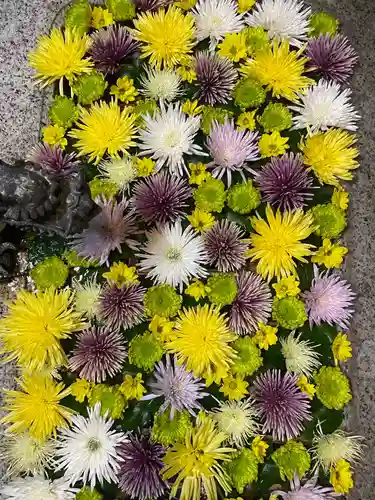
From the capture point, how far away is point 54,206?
84cm

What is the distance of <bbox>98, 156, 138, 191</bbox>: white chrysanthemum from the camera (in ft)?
3.52

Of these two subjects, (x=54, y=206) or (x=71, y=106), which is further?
(x=71, y=106)

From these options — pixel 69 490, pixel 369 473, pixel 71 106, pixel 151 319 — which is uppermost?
pixel 71 106

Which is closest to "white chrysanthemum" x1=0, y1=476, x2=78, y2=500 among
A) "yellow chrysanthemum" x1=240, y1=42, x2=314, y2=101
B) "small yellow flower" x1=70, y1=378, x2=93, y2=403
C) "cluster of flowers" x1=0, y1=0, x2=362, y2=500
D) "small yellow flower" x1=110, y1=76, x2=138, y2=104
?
"cluster of flowers" x1=0, y1=0, x2=362, y2=500

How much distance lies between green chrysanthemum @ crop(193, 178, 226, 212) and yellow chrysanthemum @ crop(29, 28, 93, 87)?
320 millimetres

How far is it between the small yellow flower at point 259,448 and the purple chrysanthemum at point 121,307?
10.8 inches

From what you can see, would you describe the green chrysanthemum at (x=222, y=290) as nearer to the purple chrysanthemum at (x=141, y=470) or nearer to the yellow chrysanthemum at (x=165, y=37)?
the purple chrysanthemum at (x=141, y=470)

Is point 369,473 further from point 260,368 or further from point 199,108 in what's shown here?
point 199,108

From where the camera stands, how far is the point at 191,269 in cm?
102

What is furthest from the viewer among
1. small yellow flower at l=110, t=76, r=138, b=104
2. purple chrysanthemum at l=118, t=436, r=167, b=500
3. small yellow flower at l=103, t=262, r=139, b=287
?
small yellow flower at l=110, t=76, r=138, b=104

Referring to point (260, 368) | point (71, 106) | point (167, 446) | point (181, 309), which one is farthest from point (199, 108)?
point (167, 446)

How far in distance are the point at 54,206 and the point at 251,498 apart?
0.55m

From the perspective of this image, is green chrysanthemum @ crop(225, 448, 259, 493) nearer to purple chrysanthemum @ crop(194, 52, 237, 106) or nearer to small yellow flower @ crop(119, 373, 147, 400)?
small yellow flower @ crop(119, 373, 147, 400)

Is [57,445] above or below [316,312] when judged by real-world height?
below
